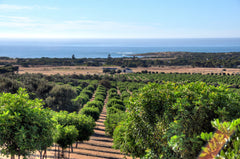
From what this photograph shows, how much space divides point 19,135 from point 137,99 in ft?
17.7

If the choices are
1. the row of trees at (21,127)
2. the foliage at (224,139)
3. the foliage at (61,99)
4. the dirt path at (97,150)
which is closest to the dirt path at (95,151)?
the dirt path at (97,150)

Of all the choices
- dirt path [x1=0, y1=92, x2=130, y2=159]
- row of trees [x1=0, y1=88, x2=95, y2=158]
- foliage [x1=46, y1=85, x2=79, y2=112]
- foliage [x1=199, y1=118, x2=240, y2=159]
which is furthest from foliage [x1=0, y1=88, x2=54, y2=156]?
foliage [x1=46, y1=85, x2=79, y2=112]

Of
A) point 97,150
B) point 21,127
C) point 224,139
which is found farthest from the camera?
point 97,150

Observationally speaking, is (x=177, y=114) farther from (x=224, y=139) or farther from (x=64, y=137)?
(x=64, y=137)

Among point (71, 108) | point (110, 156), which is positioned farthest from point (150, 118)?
point (71, 108)

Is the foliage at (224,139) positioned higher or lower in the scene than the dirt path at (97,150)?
higher

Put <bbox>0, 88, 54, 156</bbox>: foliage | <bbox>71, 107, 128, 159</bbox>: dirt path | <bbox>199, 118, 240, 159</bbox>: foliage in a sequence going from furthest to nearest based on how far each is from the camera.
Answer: <bbox>71, 107, 128, 159</bbox>: dirt path, <bbox>0, 88, 54, 156</bbox>: foliage, <bbox>199, 118, 240, 159</bbox>: foliage

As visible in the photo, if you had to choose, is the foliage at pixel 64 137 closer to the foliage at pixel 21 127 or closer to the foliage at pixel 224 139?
the foliage at pixel 21 127

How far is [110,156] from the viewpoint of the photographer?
2255 cm

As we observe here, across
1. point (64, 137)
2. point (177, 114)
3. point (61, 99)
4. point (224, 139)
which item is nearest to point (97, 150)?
point (64, 137)

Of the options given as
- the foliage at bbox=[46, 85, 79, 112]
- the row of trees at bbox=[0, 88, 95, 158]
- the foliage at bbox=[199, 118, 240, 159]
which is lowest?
the foliage at bbox=[46, 85, 79, 112]

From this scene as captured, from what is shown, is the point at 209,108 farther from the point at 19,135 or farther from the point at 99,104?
the point at 99,104

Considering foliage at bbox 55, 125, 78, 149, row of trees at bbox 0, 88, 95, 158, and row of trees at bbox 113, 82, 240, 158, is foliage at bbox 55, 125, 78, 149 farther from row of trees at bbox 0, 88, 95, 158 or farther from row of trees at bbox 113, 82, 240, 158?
row of trees at bbox 113, 82, 240, 158

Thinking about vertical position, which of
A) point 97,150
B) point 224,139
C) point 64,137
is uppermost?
point 224,139
